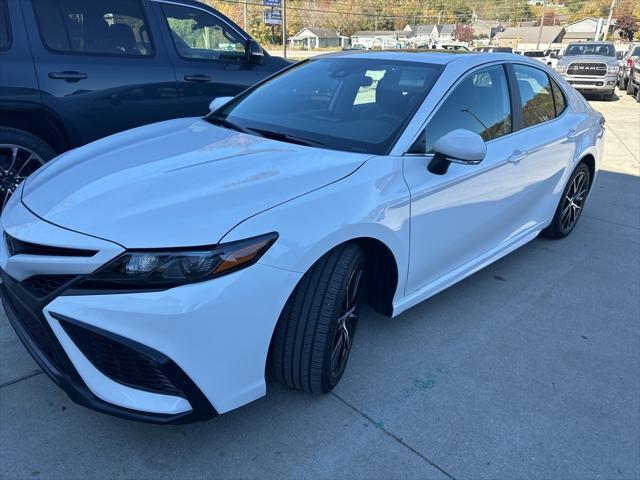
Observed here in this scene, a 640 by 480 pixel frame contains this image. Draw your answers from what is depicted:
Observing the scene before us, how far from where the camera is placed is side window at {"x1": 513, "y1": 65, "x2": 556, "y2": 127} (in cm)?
353

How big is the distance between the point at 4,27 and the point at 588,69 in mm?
16306

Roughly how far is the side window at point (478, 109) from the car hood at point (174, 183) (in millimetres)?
597

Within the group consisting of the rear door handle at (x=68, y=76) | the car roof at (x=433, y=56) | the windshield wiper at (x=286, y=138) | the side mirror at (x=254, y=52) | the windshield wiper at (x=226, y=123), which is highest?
the car roof at (x=433, y=56)

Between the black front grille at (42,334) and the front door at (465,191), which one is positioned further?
the front door at (465,191)

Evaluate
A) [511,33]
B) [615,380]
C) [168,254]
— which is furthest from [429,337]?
[511,33]

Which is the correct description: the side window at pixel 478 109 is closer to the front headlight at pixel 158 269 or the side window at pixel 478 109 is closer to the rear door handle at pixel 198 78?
the front headlight at pixel 158 269

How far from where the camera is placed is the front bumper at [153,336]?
1721 millimetres

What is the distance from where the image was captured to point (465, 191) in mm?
2834

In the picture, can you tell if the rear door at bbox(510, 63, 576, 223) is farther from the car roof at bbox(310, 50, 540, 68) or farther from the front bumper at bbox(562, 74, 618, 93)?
the front bumper at bbox(562, 74, 618, 93)

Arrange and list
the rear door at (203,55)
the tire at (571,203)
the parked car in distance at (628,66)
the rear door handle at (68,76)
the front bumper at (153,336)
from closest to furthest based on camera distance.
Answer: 1. the front bumper at (153,336)
2. the rear door handle at (68,76)
3. the tire at (571,203)
4. the rear door at (203,55)
5. the parked car in distance at (628,66)

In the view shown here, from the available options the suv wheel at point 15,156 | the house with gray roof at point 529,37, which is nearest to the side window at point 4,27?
the suv wheel at point 15,156

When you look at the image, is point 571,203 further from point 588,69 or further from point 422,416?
point 588,69

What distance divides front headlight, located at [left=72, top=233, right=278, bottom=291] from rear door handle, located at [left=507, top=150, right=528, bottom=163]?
2150mm

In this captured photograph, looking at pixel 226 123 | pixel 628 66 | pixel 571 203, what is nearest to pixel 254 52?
pixel 226 123
